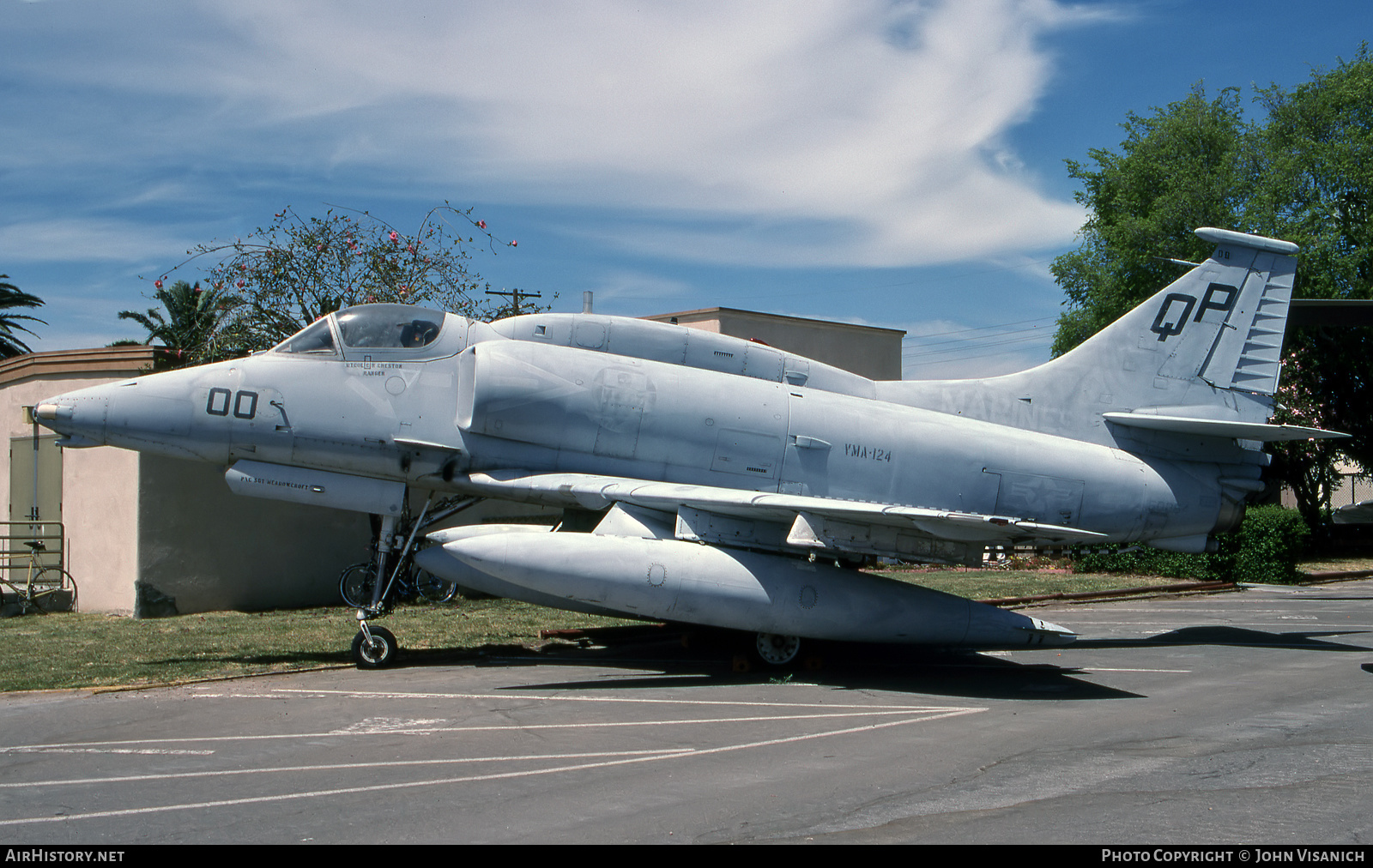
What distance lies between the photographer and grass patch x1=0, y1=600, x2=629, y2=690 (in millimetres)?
10750

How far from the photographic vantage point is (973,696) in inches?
385

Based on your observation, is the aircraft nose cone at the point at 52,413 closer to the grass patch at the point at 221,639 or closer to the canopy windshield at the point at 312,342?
the canopy windshield at the point at 312,342

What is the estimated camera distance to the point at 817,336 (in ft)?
98.1

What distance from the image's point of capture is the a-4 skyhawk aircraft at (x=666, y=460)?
10273 millimetres

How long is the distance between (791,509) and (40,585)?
45.4ft

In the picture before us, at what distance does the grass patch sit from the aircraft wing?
2479 millimetres

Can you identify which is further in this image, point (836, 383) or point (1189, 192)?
point (1189, 192)

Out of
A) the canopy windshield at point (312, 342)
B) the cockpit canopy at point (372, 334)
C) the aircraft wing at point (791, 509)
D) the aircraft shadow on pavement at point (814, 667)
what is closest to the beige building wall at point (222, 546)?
the canopy windshield at point (312, 342)

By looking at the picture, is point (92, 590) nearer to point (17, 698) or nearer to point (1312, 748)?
point (17, 698)

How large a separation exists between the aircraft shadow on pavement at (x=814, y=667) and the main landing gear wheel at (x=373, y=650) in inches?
21.6

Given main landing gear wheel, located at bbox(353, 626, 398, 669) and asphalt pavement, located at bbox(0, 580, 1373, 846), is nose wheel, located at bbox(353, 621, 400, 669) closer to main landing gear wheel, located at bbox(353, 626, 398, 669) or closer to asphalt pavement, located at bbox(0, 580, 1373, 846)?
main landing gear wheel, located at bbox(353, 626, 398, 669)

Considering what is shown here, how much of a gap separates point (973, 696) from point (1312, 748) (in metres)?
2.96

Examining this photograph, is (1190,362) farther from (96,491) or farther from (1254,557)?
(96,491)

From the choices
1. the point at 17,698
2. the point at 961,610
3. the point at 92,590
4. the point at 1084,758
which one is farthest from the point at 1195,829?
the point at 92,590
